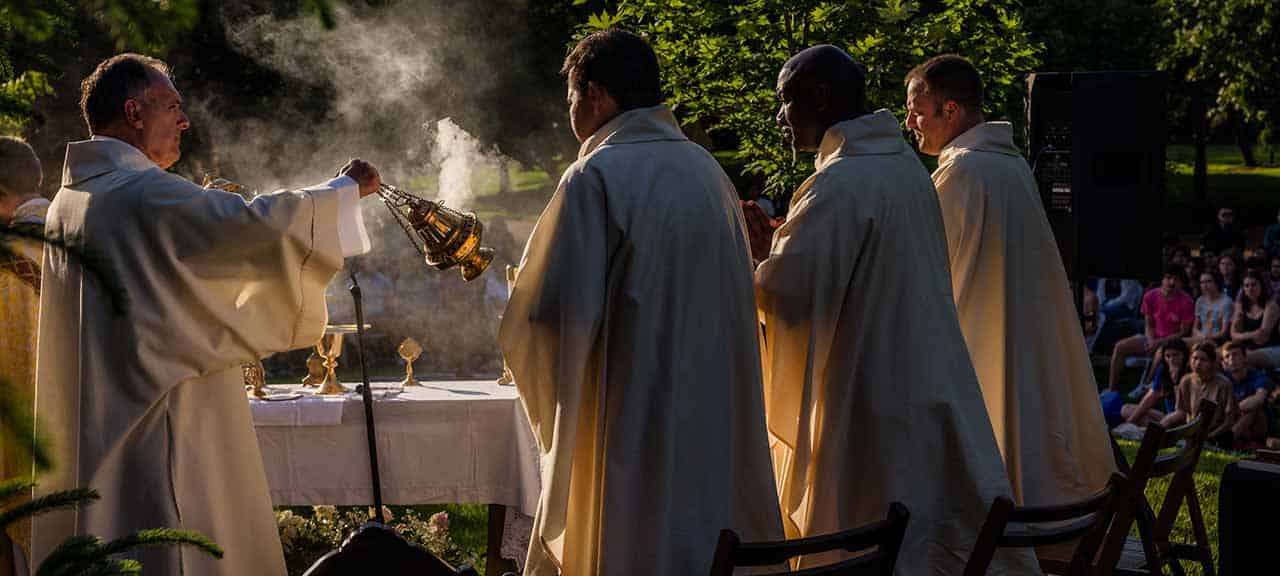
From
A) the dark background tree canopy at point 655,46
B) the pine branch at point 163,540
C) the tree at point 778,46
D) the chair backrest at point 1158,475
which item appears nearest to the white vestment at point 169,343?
the dark background tree canopy at point 655,46

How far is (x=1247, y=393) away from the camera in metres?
9.43

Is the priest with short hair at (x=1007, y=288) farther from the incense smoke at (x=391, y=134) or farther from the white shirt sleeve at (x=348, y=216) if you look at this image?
the incense smoke at (x=391, y=134)

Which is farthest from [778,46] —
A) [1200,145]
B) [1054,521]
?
[1200,145]

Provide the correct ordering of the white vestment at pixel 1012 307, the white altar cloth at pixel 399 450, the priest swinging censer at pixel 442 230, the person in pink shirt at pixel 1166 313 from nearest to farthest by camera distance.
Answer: the priest swinging censer at pixel 442 230, the white vestment at pixel 1012 307, the white altar cloth at pixel 399 450, the person in pink shirt at pixel 1166 313

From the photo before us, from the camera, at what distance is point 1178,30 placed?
19.4m

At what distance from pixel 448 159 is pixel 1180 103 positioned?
66.2 feet

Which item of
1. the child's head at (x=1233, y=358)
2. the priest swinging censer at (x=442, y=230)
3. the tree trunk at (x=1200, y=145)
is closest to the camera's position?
the priest swinging censer at (x=442, y=230)

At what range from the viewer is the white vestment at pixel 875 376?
366 centimetres

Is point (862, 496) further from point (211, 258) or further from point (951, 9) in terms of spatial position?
point (951, 9)

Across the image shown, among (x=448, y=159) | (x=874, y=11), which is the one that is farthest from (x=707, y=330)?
(x=448, y=159)

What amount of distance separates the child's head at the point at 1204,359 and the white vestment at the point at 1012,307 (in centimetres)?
478

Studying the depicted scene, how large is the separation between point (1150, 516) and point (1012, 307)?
0.92 metres

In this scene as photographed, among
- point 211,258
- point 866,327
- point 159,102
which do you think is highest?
point 159,102

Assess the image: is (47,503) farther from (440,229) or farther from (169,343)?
(440,229)
